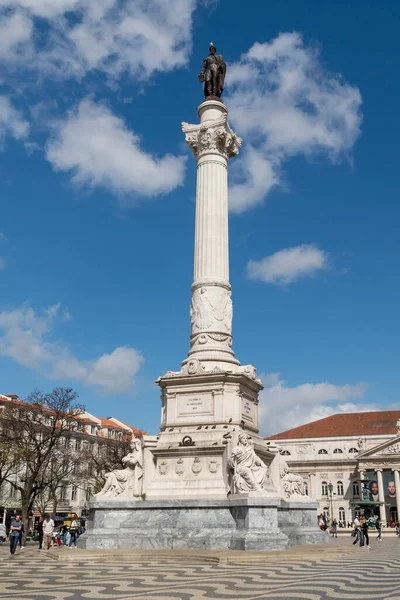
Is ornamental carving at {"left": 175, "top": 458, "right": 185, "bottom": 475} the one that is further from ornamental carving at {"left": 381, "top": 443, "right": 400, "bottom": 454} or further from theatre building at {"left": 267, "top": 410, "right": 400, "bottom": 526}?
ornamental carving at {"left": 381, "top": 443, "right": 400, "bottom": 454}

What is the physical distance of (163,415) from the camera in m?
24.5

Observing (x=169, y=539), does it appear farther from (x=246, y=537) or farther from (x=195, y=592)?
(x=195, y=592)

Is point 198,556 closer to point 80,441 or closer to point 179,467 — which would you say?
point 179,467

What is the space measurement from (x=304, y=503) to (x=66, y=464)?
32.4m

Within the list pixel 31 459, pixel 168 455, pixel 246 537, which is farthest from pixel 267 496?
pixel 31 459

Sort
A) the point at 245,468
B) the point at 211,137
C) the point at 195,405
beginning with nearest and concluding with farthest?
the point at 245,468
the point at 195,405
the point at 211,137

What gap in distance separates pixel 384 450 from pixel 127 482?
256 ft

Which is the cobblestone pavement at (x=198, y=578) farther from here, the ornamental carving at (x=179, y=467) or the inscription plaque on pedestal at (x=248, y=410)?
the inscription plaque on pedestal at (x=248, y=410)

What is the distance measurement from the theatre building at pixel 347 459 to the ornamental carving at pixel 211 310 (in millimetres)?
71166

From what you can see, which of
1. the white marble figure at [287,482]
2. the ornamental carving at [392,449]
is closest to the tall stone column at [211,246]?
the white marble figure at [287,482]

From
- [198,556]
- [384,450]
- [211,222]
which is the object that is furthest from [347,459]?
[198,556]

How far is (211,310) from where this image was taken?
25.6m

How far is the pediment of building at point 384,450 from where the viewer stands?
301 ft

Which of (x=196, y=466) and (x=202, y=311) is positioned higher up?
(x=202, y=311)
